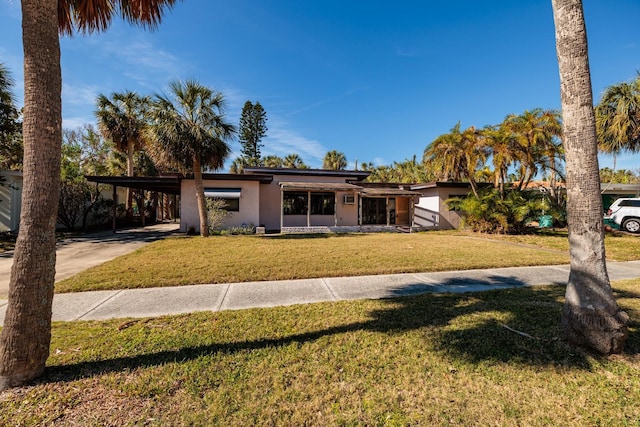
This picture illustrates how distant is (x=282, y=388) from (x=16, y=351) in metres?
2.43

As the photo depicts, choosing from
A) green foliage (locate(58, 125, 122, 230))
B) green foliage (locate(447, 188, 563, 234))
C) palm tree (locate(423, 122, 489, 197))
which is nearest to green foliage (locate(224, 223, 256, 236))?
green foliage (locate(58, 125, 122, 230))

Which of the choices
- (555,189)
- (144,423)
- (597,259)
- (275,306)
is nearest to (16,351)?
(144,423)

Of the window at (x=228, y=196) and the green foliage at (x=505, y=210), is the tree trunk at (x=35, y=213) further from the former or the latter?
the green foliage at (x=505, y=210)

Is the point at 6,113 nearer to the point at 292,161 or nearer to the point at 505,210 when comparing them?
the point at 505,210

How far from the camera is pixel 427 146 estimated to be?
1830cm

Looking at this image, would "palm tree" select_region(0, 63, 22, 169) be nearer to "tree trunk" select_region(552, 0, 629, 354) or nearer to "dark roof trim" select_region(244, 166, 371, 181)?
"dark roof trim" select_region(244, 166, 371, 181)

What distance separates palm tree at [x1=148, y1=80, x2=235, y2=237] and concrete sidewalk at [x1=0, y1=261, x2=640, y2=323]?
8.59m

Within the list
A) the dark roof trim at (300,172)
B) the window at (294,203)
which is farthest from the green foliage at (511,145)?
the window at (294,203)

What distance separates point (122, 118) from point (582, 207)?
83.0ft

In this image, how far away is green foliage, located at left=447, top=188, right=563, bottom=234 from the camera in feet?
47.8

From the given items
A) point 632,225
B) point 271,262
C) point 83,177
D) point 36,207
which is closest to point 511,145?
point 632,225

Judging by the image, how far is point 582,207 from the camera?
3.17m

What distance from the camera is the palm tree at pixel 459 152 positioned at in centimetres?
1592

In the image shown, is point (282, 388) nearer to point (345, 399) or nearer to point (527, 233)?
point (345, 399)
